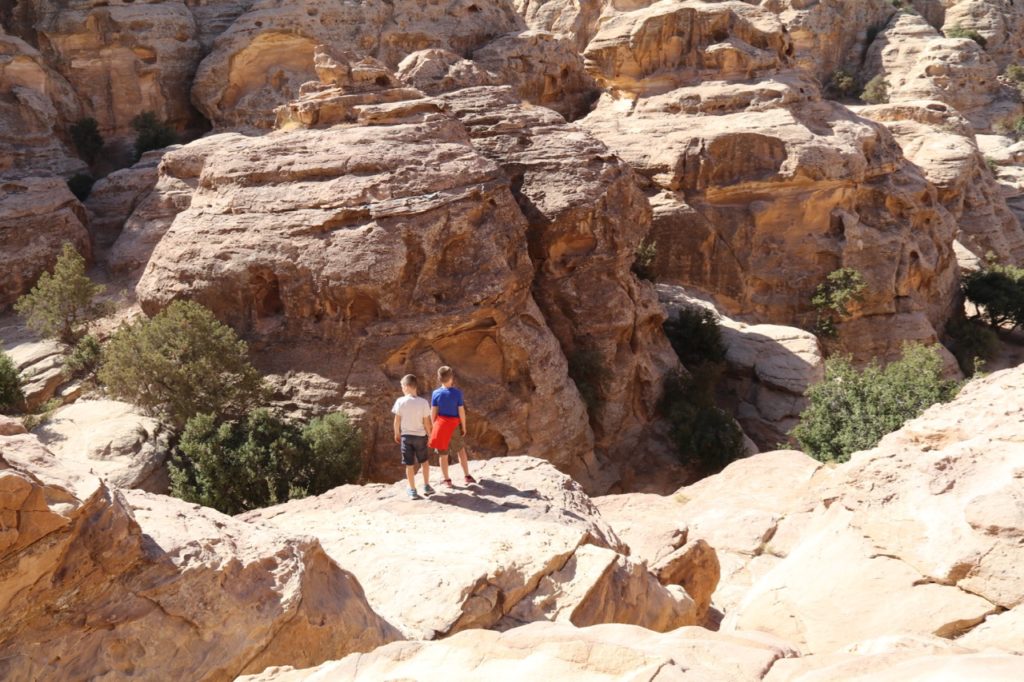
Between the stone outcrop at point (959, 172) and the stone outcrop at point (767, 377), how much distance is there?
48.9ft

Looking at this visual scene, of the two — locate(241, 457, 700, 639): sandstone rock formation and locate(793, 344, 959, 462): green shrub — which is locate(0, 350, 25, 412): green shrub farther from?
locate(793, 344, 959, 462): green shrub

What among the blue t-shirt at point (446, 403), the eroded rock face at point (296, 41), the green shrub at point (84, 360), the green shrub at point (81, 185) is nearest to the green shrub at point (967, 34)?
the eroded rock face at point (296, 41)

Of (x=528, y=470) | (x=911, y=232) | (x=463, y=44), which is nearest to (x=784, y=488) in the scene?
(x=528, y=470)

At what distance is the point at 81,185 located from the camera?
29.6 meters

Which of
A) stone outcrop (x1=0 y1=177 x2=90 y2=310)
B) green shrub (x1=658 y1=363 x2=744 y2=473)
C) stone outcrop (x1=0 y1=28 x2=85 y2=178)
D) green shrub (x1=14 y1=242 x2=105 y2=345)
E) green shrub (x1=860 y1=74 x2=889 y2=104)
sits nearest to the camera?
green shrub (x1=14 y1=242 x2=105 y2=345)

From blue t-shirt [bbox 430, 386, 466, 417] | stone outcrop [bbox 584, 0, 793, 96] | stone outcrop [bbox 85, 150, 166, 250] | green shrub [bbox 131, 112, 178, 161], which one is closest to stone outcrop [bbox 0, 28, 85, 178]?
green shrub [bbox 131, 112, 178, 161]

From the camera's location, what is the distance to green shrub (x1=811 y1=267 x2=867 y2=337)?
30.6m

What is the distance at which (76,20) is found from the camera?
1364 inches

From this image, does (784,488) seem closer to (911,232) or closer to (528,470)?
(528,470)

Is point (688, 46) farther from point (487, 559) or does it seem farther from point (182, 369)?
point (487, 559)

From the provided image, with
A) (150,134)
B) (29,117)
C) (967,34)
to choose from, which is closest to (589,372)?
(150,134)

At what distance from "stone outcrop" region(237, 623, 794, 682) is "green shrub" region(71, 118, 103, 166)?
32365mm

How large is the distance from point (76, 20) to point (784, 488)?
108 feet

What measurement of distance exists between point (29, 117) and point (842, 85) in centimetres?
4356
